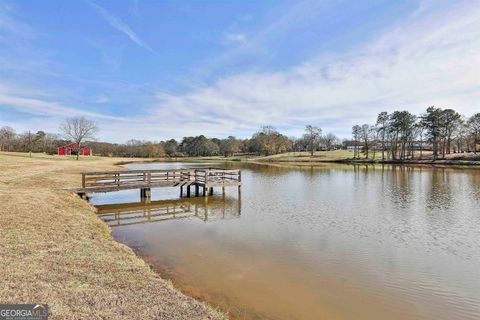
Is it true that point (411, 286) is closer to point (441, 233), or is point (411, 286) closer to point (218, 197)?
point (441, 233)

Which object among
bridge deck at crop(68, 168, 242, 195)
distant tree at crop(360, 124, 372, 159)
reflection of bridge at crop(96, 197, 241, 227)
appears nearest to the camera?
reflection of bridge at crop(96, 197, 241, 227)

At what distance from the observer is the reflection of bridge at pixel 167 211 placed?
50.7ft

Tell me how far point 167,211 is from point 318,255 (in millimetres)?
10511

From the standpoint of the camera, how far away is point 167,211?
57.5 feet

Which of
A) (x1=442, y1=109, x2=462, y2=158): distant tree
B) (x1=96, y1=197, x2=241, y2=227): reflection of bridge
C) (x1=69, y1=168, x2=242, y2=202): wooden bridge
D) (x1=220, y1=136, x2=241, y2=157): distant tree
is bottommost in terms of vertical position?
(x1=96, y1=197, x2=241, y2=227): reflection of bridge

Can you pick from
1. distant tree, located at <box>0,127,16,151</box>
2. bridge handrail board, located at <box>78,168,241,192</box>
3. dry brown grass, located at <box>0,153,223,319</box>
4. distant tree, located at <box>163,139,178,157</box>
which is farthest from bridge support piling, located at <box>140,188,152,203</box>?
distant tree, located at <box>163,139,178,157</box>

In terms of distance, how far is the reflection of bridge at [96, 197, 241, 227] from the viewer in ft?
50.7

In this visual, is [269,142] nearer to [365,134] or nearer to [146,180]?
[365,134]

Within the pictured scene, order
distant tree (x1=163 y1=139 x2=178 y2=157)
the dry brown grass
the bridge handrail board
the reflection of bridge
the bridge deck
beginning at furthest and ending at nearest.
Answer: distant tree (x1=163 y1=139 x2=178 y2=157)
the bridge handrail board
the bridge deck
the reflection of bridge
the dry brown grass

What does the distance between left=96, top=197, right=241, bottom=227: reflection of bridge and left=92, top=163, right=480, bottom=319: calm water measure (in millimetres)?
64

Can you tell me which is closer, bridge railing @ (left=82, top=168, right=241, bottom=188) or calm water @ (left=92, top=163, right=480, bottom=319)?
calm water @ (left=92, top=163, right=480, bottom=319)

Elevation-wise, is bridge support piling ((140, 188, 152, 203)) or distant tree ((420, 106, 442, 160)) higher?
distant tree ((420, 106, 442, 160))

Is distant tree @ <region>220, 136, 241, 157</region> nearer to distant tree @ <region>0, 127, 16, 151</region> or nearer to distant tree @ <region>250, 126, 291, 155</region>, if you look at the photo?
distant tree @ <region>250, 126, 291, 155</region>

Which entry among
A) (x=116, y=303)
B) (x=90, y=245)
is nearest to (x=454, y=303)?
(x=116, y=303)
